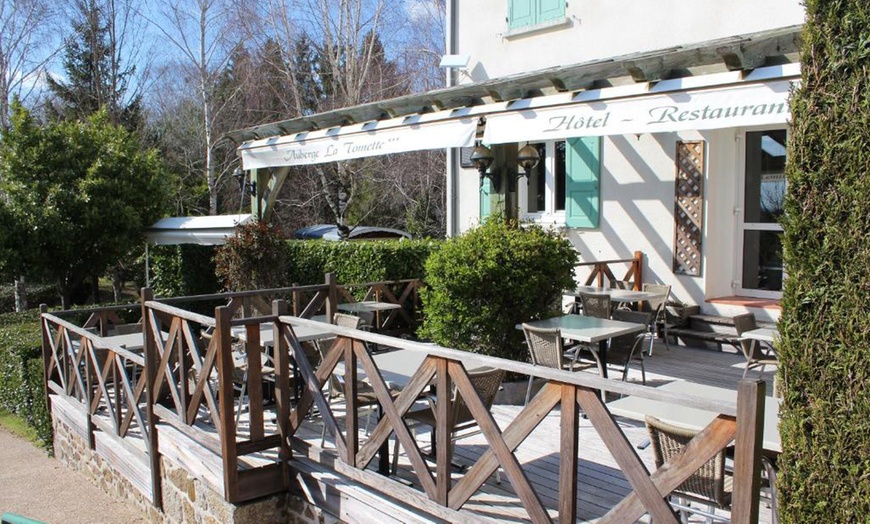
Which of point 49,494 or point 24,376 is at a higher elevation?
point 24,376

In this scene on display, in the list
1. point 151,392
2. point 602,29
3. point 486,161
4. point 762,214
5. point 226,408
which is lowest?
point 151,392

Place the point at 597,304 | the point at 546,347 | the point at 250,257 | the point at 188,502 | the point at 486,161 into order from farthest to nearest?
the point at 250,257 → the point at 486,161 → the point at 597,304 → the point at 546,347 → the point at 188,502

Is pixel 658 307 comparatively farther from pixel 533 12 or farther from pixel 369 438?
pixel 533 12

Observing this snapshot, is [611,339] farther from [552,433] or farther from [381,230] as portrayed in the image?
[381,230]

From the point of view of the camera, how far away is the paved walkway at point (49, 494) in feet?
19.6

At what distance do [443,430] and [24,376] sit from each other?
6811mm

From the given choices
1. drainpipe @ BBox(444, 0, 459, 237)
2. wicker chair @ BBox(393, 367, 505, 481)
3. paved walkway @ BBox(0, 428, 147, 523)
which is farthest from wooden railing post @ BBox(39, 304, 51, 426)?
drainpipe @ BBox(444, 0, 459, 237)

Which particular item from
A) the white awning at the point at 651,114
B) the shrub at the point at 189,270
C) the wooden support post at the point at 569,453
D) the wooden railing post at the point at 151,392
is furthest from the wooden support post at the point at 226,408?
the shrub at the point at 189,270

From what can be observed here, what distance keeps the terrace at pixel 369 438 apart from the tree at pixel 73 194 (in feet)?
16.6

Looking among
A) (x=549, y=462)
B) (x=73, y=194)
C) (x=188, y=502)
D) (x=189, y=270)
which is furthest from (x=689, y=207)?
(x=73, y=194)

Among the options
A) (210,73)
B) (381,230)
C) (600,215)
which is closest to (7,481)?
(600,215)

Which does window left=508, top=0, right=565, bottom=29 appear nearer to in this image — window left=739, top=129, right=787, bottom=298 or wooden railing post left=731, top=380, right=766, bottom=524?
window left=739, top=129, right=787, bottom=298

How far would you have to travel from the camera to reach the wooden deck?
3.87 meters

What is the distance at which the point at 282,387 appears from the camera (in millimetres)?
4324
